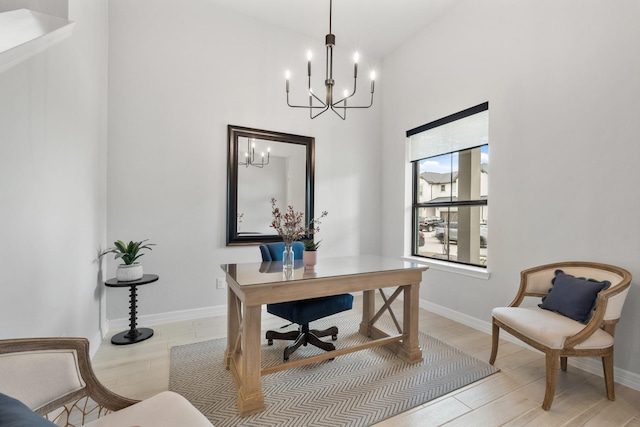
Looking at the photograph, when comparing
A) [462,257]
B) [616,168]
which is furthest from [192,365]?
[616,168]

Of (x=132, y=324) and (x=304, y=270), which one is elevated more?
(x=304, y=270)

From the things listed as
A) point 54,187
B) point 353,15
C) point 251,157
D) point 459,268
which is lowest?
point 459,268

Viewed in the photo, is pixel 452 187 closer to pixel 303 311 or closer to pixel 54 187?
pixel 303 311

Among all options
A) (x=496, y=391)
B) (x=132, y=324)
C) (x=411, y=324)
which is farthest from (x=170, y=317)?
(x=496, y=391)

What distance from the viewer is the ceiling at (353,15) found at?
3.21 m

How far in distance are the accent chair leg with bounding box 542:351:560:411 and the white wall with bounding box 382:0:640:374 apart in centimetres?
77

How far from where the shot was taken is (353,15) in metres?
3.38

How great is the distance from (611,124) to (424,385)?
90.0 inches

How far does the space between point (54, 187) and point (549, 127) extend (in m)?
3.57

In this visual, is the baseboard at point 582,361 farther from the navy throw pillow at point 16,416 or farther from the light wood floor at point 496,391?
the navy throw pillow at point 16,416

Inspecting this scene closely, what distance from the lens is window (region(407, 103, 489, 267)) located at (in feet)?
10.2

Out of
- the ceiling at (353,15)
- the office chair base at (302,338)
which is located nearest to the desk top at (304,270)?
the office chair base at (302,338)

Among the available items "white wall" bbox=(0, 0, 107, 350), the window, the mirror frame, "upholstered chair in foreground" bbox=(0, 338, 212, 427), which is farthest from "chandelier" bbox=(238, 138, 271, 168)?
"upholstered chair in foreground" bbox=(0, 338, 212, 427)

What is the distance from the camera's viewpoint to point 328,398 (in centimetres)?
183
